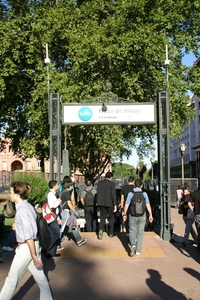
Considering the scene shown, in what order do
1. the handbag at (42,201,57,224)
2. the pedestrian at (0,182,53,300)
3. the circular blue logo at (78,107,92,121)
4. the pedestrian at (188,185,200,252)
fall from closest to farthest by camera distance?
1. the pedestrian at (0,182,53,300)
2. the handbag at (42,201,57,224)
3. the pedestrian at (188,185,200,252)
4. the circular blue logo at (78,107,92,121)

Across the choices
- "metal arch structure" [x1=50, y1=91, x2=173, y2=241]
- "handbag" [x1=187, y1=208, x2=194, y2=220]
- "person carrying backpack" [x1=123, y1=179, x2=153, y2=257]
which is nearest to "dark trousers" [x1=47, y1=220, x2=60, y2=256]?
"person carrying backpack" [x1=123, y1=179, x2=153, y2=257]

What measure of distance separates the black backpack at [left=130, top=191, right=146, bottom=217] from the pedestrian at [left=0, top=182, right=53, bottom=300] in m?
3.90

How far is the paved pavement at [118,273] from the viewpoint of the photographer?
5.77 meters

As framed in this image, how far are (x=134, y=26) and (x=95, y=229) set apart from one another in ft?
40.5

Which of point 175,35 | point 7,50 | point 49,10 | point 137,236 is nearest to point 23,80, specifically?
point 7,50

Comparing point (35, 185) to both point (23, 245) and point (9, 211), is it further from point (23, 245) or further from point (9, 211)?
point (23, 245)

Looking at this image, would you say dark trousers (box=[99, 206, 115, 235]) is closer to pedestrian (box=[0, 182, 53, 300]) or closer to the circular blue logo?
the circular blue logo

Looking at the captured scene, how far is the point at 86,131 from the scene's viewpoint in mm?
24125

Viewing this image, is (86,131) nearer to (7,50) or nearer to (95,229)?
(7,50)

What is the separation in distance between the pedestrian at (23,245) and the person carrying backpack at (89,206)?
7.03 m

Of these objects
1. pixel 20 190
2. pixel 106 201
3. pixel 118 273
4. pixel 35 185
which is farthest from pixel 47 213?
pixel 35 185

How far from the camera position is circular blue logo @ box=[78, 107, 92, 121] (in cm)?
1129

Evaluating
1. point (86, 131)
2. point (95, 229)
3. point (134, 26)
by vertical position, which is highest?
point (134, 26)

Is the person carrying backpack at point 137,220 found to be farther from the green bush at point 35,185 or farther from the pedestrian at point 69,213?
the green bush at point 35,185
